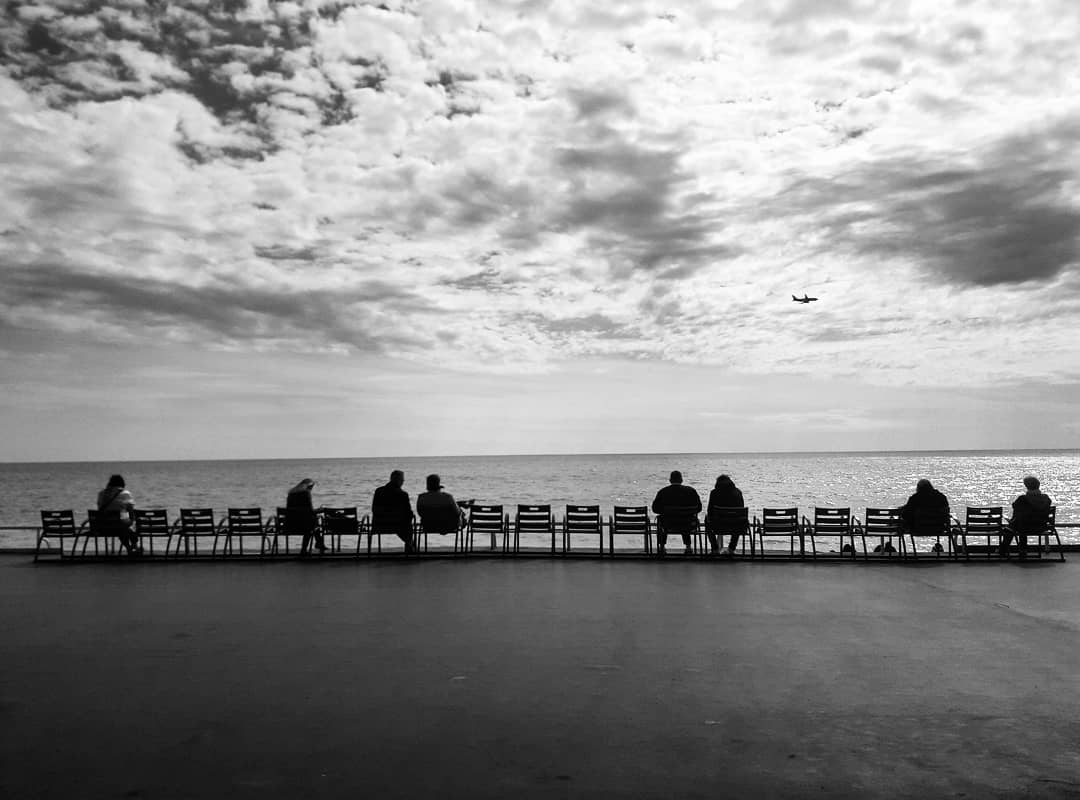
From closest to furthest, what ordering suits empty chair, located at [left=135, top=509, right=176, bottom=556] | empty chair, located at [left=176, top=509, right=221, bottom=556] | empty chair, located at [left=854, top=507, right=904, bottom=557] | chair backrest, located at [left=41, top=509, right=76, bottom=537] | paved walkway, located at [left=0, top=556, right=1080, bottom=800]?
paved walkway, located at [left=0, top=556, right=1080, bottom=800]
chair backrest, located at [left=41, top=509, right=76, bottom=537]
empty chair, located at [left=854, top=507, right=904, bottom=557]
empty chair, located at [left=135, top=509, right=176, bottom=556]
empty chair, located at [left=176, top=509, right=221, bottom=556]

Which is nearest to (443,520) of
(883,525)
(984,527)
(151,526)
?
(151,526)

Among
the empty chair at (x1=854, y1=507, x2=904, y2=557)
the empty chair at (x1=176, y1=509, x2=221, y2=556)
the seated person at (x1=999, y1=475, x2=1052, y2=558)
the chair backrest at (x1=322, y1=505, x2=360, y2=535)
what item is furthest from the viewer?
the empty chair at (x1=176, y1=509, x2=221, y2=556)

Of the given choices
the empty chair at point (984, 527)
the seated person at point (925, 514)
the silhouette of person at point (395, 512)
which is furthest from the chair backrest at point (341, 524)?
the empty chair at point (984, 527)

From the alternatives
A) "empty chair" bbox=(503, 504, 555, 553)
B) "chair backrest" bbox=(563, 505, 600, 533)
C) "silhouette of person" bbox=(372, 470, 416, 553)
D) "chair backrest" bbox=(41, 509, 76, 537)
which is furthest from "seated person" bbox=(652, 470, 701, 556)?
"chair backrest" bbox=(41, 509, 76, 537)

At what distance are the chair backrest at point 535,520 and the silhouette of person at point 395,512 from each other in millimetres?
1706

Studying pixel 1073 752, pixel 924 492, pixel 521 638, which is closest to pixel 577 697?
pixel 521 638

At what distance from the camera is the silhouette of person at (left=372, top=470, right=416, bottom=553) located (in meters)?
15.4

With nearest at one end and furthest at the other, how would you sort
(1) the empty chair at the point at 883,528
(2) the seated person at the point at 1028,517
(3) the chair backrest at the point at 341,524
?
(2) the seated person at the point at 1028,517, (1) the empty chair at the point at 883,528, (3) the chair backrest at the point at 341,524

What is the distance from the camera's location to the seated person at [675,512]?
15664 mm

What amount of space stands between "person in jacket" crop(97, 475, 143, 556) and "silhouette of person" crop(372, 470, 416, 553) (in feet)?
12.7

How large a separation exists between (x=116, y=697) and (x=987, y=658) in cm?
620

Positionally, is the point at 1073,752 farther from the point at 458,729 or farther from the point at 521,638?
the point at 521,638

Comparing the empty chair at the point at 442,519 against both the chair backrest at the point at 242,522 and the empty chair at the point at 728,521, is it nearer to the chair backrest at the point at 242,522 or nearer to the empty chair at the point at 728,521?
the chair backrest at the point at 242,522

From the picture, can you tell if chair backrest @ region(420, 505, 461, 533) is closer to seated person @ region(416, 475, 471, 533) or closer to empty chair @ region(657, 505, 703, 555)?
seated person @ region(416, 475, 471, 533)
